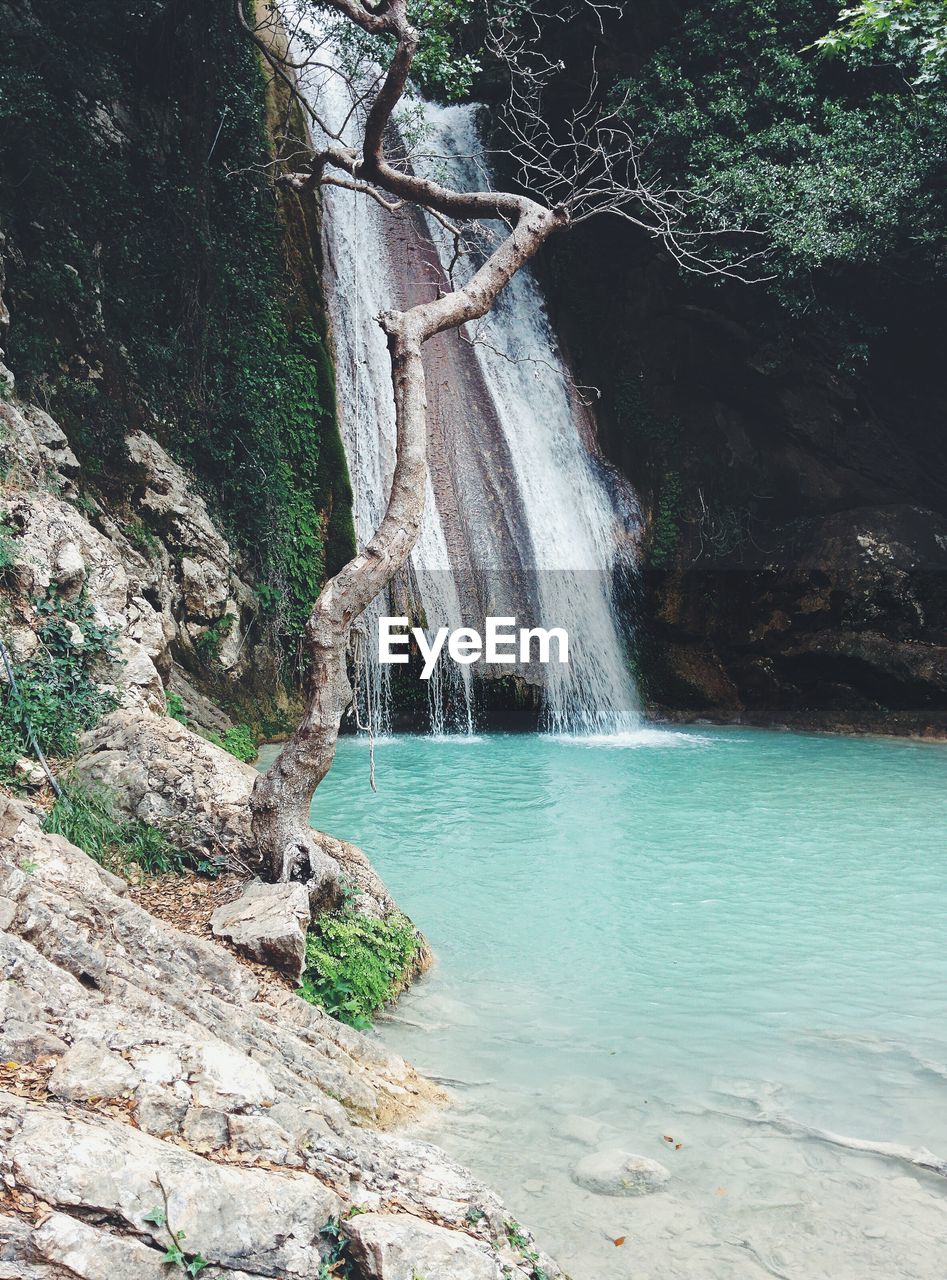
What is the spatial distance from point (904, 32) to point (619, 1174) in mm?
12789

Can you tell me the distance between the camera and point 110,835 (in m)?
4.71

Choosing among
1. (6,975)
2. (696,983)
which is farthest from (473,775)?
(6,975)

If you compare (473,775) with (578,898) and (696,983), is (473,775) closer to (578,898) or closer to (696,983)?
(578,898)

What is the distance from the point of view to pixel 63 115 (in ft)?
32.1

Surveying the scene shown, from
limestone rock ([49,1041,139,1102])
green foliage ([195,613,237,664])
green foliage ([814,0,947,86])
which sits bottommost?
limestone rock ([49,1041,139,1102])

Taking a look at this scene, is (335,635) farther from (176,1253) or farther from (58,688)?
(176,1253)

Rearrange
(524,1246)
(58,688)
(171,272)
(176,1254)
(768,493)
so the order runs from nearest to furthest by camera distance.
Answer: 1. (176,1254)
2. (524,1246)
3. (58,688)
4. (171,272)
5. (768,493)

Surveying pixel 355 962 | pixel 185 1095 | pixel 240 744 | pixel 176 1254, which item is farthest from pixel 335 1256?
pixel 240 744

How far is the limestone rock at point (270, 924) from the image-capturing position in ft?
13.4

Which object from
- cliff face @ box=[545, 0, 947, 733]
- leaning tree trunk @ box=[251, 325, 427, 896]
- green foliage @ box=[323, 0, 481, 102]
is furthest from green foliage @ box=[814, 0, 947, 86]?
leaning tree trunk @ box=[251, 325, 427, 896]

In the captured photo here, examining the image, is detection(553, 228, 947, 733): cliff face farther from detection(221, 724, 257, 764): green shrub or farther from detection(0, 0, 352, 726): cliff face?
detection(221, 724, 257, 764): green shrub

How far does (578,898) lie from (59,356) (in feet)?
23.3

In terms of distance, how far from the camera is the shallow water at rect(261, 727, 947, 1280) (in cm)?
299

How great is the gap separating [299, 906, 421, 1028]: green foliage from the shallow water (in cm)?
17
